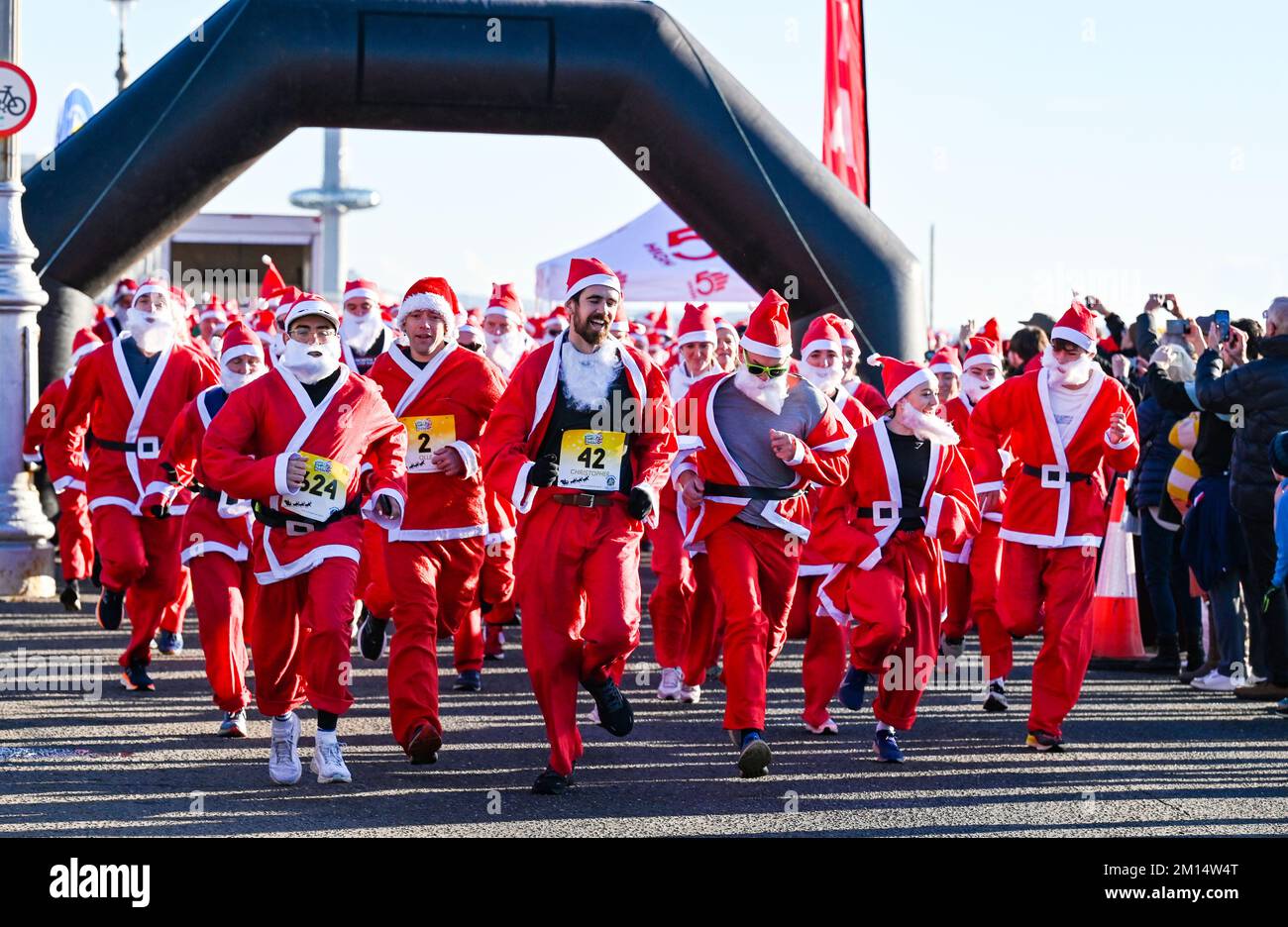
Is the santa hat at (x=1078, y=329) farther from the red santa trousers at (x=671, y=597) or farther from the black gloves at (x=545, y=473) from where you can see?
the black gloves at (x=545, y=473)

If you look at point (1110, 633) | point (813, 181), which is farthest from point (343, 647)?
point (813, 181)

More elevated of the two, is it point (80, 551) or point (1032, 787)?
point (80, 551)

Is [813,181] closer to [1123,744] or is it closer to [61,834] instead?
[1123,744]

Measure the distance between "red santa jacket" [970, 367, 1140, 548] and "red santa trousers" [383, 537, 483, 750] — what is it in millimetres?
2557

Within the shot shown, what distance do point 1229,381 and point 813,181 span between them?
17.2ft

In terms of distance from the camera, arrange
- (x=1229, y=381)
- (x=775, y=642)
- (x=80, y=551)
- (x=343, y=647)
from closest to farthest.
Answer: (x=343, y=647), (x=775, y=642), (x=1229, y=381), (x=80, y=551)

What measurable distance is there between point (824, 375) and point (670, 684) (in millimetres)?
1994

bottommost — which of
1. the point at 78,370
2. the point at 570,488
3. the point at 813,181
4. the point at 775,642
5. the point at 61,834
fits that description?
the point at 61,834

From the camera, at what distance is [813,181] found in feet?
49.7

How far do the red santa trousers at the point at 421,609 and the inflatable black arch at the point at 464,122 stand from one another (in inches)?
242

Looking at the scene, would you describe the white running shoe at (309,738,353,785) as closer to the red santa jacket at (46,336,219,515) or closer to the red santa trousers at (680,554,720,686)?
the red santa trousers at (680,554,720,686)

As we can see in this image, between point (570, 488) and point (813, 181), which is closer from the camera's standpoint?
point (570, 488)

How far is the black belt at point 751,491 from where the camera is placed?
8773 mm

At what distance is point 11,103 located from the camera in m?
13.4
